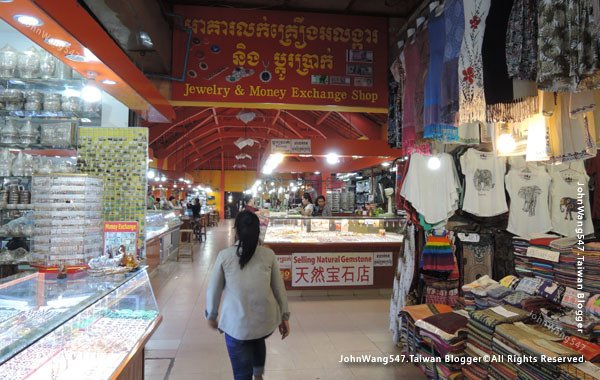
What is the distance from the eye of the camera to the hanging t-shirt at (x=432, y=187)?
149 inches

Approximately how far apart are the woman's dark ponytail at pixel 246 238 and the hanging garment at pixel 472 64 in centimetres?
166

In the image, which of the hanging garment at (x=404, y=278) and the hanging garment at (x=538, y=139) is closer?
the hanging garment at (x=538, y=139)

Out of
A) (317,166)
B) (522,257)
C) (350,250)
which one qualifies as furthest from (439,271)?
(317,166)

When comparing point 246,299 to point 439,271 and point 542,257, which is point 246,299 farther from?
point 439,271

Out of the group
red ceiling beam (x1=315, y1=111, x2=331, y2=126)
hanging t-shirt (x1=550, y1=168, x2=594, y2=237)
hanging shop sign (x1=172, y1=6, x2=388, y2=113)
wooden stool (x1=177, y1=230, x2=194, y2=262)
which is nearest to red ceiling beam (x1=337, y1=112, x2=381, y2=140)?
red ceiling beam (x1=315, y1=111, x2=331, y2=126)

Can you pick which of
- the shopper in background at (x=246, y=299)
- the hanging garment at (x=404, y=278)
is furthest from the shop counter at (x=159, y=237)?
the shopper in background at (x=246, y=299)

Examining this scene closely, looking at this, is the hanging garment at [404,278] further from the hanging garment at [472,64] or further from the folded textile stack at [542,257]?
the hanging garment at [472,64]

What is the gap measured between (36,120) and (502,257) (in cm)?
475

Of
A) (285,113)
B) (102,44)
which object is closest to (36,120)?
(102,44)

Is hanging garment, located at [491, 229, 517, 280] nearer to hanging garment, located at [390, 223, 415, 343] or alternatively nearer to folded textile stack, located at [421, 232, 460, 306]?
folded textile stack, located at [421, 232, 460, 306]

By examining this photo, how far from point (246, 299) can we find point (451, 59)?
223cm

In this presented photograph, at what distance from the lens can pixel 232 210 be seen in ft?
113

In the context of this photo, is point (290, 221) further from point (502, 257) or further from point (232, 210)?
point (232, 210)

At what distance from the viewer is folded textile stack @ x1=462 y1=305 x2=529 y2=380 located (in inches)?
99.0
